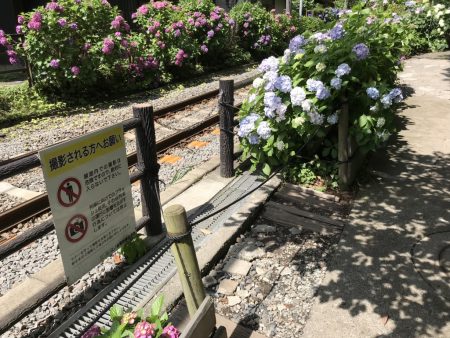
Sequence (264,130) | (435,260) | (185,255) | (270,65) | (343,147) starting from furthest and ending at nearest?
1. (270,65)
2. (343,147)
3. (264,130)
4. (435,260)
5. (185,255)

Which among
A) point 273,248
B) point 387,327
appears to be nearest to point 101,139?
point 273,248

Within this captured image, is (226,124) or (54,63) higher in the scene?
(54,63)

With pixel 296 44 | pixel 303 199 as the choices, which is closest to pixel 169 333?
pixel 303 199

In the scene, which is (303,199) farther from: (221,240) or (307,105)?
(221,240)

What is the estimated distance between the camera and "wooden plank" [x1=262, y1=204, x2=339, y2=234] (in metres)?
4.13

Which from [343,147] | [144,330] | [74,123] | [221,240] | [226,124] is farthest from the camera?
[74,123]

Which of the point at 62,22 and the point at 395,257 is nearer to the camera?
the point at 395,257

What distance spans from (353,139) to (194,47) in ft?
27.9

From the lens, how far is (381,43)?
5.24m

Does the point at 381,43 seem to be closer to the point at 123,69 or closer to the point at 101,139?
the point at 101,139

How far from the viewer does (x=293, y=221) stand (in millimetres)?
4234

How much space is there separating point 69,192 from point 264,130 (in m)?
2.64

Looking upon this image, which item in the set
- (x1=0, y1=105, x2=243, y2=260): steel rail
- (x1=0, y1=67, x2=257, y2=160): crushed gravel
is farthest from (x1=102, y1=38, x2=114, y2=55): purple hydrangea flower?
(x1=0, y1=105, x2=243, y2=260): steel rail

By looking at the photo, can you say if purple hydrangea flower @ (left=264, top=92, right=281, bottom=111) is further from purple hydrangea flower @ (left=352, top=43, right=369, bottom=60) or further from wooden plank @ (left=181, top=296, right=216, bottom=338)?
wooden plank @ (left=181, top=296, right=216, bottom=338)
